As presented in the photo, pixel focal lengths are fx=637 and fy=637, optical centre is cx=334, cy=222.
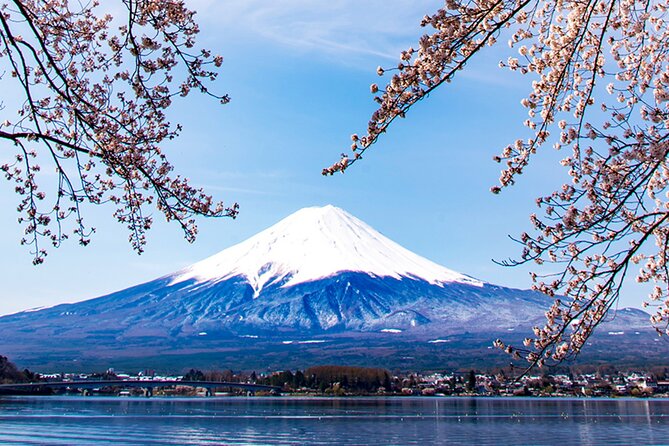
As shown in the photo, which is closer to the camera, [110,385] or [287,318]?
[110,385]

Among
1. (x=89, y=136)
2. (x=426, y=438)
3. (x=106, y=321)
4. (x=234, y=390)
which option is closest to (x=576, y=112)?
(x=89, y=136)

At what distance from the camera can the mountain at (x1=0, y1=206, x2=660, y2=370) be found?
356 ft

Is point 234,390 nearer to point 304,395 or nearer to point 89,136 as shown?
point 304,395

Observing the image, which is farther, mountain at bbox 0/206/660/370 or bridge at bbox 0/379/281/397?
mountain at bbox 0/206/660/370

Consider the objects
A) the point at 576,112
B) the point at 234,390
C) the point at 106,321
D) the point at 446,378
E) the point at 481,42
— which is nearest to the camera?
the point at 481,42

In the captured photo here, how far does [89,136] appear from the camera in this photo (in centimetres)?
454

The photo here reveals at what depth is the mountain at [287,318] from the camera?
108m

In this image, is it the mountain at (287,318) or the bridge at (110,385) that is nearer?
the bridge at (110,385)

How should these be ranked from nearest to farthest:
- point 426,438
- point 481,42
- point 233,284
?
point 481,42
point 426,438
point 233,284

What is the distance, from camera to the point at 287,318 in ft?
474

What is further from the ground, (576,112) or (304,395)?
(576,112)

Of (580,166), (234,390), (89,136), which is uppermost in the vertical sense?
(89,136)

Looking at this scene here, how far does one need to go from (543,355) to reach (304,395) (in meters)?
69.8

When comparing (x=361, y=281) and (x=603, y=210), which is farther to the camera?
(x=361, y=281)
